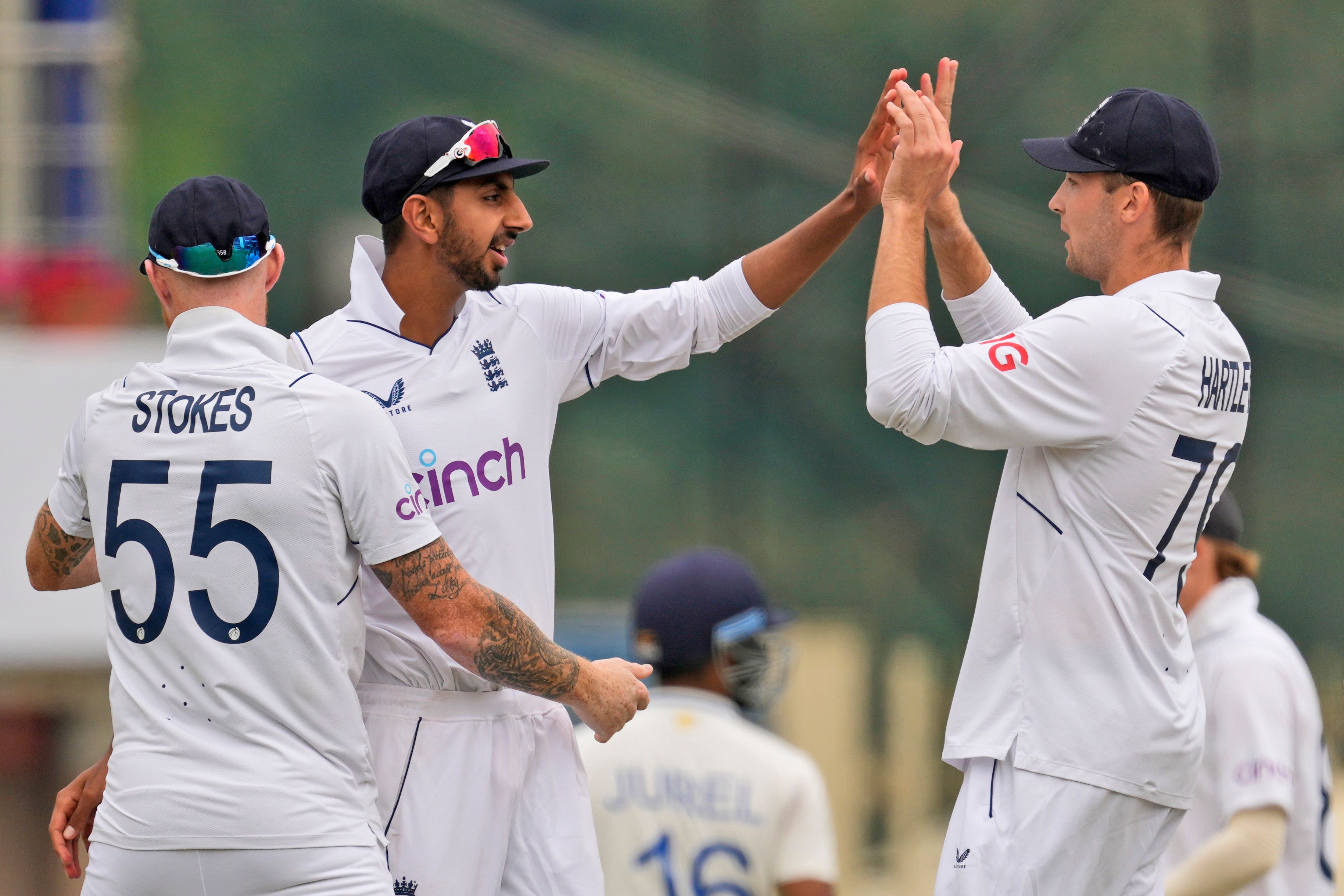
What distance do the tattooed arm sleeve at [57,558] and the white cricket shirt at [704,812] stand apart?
113cm

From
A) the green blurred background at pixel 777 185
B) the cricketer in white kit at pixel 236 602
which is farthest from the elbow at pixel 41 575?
the green blurred background at pixel 777 185

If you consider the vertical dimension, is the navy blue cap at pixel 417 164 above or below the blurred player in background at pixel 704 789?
above

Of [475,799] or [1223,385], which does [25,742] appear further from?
[1223,385]

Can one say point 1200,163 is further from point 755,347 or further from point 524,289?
point 755,347

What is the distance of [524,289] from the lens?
11.6 ft

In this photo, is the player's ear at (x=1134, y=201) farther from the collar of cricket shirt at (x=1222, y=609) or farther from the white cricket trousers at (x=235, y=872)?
the white cricket trousers at (x=235, y=872)

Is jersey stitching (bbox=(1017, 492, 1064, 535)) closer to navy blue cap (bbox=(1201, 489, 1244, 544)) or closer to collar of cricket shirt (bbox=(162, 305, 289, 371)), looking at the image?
collar of cricket shirt (bbox=(162, 305, 289, 371))

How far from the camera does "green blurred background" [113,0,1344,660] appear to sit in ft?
40.3

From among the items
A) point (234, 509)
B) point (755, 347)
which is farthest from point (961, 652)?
point (234, 509)

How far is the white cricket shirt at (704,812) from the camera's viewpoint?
3.52 metres

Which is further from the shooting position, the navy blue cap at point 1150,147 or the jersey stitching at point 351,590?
the navy blue cap at point 1150,147

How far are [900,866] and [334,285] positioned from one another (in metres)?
5.47

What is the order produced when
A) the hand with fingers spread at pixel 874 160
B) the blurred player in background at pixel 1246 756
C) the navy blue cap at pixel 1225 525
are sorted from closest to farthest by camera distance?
1. the hand with fingers spread at pixel 874 160
2. the blurred player in background at pixel 1246 756
3. the navy blue cap at pixel 1225 525

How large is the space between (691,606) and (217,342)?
1373 mm
